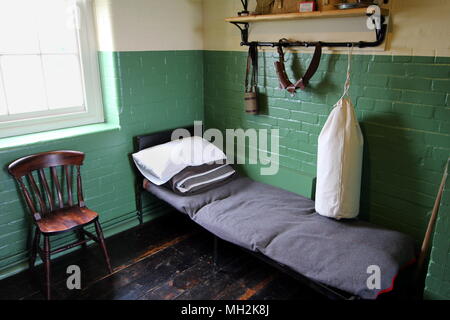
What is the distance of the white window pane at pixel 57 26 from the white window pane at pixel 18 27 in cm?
5

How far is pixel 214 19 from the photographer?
10.1 ft

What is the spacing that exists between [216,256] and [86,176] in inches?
45.5

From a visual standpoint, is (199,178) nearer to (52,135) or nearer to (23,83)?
(52,135)

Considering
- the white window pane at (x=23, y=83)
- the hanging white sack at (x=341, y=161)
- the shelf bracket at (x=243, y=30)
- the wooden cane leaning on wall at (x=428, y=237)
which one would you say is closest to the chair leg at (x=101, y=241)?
the white window pane at (x=23, y=83)

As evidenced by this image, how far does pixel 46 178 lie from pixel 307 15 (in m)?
2.07

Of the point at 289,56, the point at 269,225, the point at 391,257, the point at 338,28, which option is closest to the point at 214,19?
the point at 289,56

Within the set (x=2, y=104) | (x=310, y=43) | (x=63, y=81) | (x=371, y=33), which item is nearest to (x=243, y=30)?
(x=310, y=43)

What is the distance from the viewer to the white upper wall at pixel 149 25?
2643mm

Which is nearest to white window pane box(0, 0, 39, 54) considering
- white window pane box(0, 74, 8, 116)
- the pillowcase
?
white window pane box(0, 74, 8, 116)

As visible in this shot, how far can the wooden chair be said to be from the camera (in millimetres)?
2246

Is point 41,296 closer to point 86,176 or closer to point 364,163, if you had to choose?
point 86,176

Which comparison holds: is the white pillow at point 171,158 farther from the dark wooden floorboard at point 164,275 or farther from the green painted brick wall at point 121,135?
the dark wooden floorboard at point 164,275
